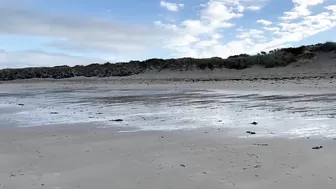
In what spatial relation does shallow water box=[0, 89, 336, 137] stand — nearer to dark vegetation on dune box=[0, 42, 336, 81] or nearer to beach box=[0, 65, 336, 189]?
beach box=[0, 65, 336, 189]

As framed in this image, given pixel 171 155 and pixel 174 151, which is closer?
pixel 171 155

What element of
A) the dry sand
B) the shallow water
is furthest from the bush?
the dry sand

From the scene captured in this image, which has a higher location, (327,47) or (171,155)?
(327,47)

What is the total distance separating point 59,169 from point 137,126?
123 inches

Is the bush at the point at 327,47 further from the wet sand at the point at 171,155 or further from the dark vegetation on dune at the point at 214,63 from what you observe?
the wet sand at the point at 171,155

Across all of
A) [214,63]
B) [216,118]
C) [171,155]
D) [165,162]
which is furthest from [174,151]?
[214,63]

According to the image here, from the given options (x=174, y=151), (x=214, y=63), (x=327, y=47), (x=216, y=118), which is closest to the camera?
(x=174, y=151)

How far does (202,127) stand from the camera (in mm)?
7176

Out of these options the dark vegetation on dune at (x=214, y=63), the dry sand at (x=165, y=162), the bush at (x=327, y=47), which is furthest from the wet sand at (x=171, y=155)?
the bush at (x=327, y=47)

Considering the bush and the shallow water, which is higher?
the bush

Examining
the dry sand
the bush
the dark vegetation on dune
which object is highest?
the bush

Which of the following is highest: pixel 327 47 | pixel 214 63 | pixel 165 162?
pixel 327 47

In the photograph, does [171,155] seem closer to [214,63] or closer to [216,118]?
[216,118]

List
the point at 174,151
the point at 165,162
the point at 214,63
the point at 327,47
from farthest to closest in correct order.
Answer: the point at 214,63 → the point at 327,47 → the point at 174,151 → the point at 165,162
